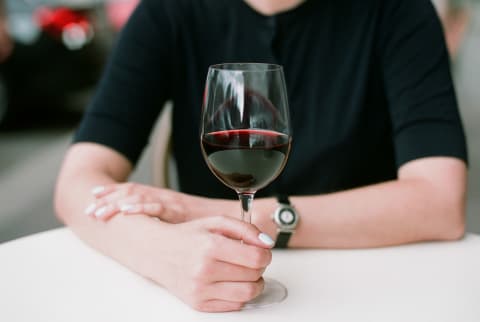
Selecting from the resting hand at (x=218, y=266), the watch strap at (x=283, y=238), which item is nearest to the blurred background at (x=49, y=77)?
the watch strap at (x=283, y=238)

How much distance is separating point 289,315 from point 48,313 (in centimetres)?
33

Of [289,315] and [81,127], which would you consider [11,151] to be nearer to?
[81,127]

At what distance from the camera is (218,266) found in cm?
90

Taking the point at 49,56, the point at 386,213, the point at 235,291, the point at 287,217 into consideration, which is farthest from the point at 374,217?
the point at 49,56

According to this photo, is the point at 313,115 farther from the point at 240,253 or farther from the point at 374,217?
the point at 240,253

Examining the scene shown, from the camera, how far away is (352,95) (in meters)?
1.49

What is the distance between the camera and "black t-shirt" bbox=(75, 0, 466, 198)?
1.44 meters

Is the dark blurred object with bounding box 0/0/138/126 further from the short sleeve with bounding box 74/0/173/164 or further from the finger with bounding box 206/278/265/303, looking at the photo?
the finger with bounding box 206/278/265/303

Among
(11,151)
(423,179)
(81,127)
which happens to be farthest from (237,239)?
(11,151)

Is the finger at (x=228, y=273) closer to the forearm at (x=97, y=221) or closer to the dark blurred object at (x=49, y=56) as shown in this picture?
the forearm at (x=97, y=221)

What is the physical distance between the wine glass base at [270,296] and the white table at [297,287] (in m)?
0.01

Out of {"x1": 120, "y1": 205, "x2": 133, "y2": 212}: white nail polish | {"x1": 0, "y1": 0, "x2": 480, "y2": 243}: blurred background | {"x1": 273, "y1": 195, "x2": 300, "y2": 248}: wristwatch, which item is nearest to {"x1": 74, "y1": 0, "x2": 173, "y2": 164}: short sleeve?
{"x1": 120, "y1": 205, "x2": 133, "y2": 212}: white nail polish

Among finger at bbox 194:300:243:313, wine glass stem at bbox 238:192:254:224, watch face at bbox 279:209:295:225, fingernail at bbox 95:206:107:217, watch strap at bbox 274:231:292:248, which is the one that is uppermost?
wine glass stem at bbox 238:192:254:224

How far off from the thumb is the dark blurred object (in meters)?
4.24
